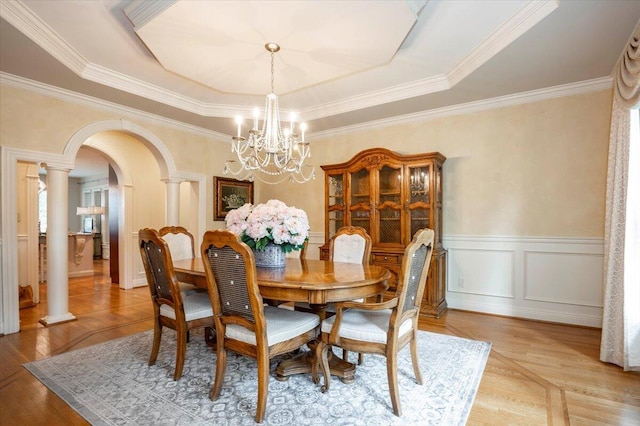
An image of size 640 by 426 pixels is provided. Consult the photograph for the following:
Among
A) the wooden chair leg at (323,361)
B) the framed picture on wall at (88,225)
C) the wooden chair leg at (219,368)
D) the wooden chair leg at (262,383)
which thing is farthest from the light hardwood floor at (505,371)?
the framed picture on wall at (88,225)

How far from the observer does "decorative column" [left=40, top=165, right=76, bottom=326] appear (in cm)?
343

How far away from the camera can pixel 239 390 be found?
6.81ft

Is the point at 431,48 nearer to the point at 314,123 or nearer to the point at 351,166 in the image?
the point at 351,166

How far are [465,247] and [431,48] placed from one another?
89.3 inches

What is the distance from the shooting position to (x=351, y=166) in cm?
421

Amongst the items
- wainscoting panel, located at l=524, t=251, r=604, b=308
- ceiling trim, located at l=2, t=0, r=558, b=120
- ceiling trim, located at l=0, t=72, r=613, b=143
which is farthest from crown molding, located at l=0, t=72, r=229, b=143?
wainscoting panel, located at l=524, t=251, r=604, b=308

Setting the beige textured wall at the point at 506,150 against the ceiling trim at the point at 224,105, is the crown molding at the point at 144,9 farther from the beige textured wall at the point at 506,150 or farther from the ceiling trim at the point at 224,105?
the beige textured wall at the point at 506,150

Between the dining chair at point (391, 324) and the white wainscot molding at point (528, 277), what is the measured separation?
2075 millimetres

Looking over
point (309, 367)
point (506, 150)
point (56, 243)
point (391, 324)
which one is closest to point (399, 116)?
point (506, 150)

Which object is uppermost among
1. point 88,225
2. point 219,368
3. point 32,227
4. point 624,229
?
point 624,229

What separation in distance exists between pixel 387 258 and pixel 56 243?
362cm

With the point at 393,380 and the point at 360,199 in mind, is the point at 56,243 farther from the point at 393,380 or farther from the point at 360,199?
the point at 393,380

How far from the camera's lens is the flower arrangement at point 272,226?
7.61 feet

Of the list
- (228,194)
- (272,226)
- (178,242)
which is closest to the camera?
(272,226)
